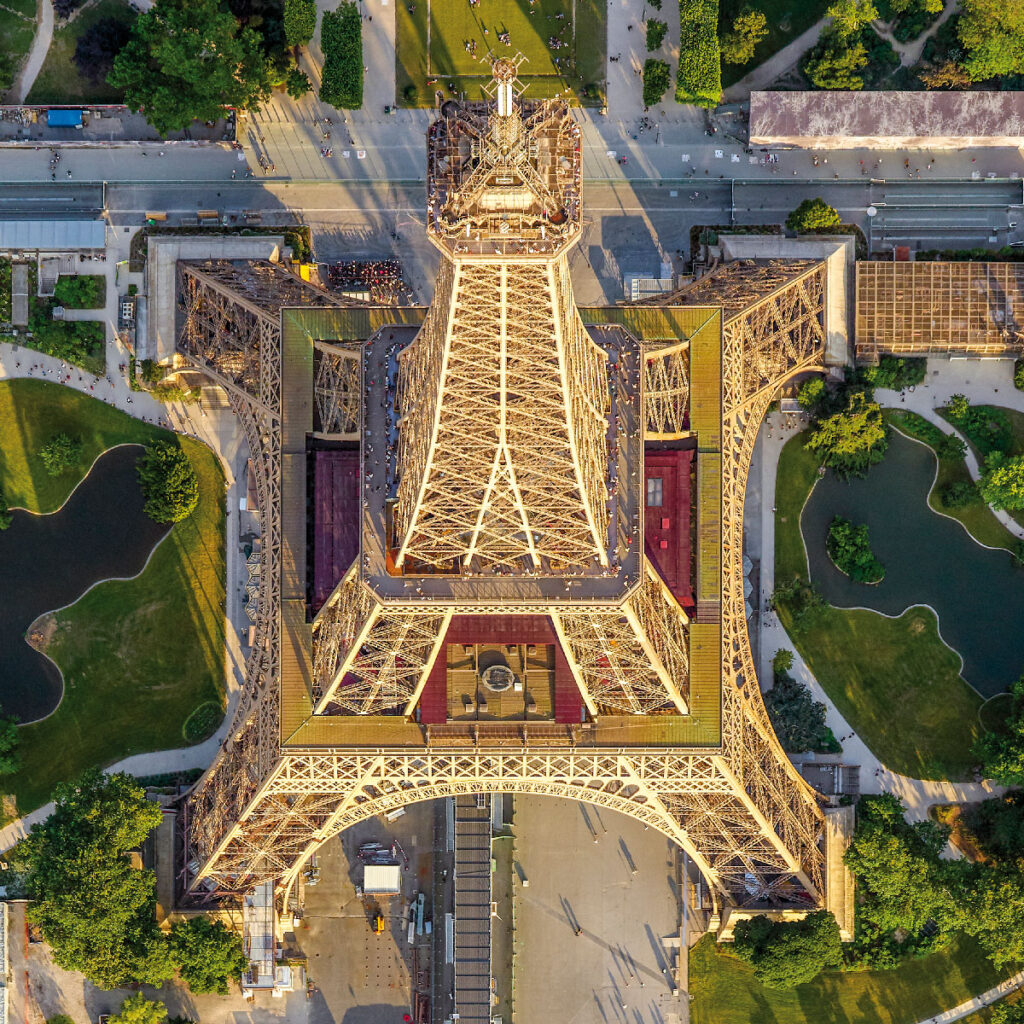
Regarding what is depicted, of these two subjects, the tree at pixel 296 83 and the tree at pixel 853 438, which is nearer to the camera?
the tree at pixel 853 438

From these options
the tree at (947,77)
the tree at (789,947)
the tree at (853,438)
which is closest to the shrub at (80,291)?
the tree at (853,438)

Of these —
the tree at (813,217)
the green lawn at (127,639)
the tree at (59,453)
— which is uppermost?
the tree at (813,217)

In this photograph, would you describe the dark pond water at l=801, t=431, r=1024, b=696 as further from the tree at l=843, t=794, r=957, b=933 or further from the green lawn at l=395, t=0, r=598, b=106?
the green lawn at l=395, t=0, r=598, b=106

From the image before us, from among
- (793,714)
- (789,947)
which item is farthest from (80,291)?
(789,947)

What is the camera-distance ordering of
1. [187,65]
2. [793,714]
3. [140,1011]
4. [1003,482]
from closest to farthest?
[140,1011] → [187,65] → [793,714] → [1003,482]

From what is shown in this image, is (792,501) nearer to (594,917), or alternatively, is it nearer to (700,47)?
(594,917)

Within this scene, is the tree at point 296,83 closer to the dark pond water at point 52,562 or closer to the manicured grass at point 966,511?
the dark pond water at point 52,562

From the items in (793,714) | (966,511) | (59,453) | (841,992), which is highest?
(59,453)
